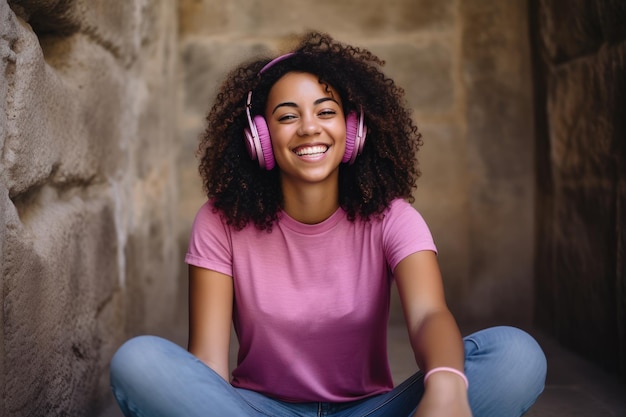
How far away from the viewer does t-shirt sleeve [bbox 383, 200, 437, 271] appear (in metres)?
1.94

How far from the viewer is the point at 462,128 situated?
12.6 feet

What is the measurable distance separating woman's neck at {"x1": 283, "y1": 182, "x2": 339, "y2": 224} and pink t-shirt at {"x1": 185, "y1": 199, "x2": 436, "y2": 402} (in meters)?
0.04

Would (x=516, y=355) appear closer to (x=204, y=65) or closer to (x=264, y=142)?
(x=264, y=142)

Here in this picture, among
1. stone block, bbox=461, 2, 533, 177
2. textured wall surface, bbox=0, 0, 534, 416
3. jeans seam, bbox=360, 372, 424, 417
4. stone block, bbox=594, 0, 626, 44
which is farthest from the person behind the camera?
stone block, bbox=461, 2, 533, 177

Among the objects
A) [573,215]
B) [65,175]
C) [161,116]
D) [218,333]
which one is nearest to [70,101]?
[65,175]

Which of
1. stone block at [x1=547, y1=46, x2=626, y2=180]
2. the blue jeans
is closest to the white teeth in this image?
the blue jeans

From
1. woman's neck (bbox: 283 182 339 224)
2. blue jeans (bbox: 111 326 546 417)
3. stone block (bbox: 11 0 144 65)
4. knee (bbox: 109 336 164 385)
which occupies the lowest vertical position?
Result: blue jeans (bbox: 111 326 546 417)

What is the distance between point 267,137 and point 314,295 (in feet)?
1.41

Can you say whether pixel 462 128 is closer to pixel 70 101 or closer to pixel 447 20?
pixel 447 20

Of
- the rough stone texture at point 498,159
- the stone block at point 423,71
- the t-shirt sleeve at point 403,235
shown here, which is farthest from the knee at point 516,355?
the stone block at point 423,71

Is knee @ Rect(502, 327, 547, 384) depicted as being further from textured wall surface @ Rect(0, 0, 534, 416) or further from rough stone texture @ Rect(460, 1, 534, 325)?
rough stone texture @ Rect(460, 1, 534, 325)

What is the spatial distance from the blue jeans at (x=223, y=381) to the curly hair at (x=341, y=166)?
478 millimetres

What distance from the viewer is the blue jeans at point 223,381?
1.62m

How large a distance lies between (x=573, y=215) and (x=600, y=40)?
716mm
